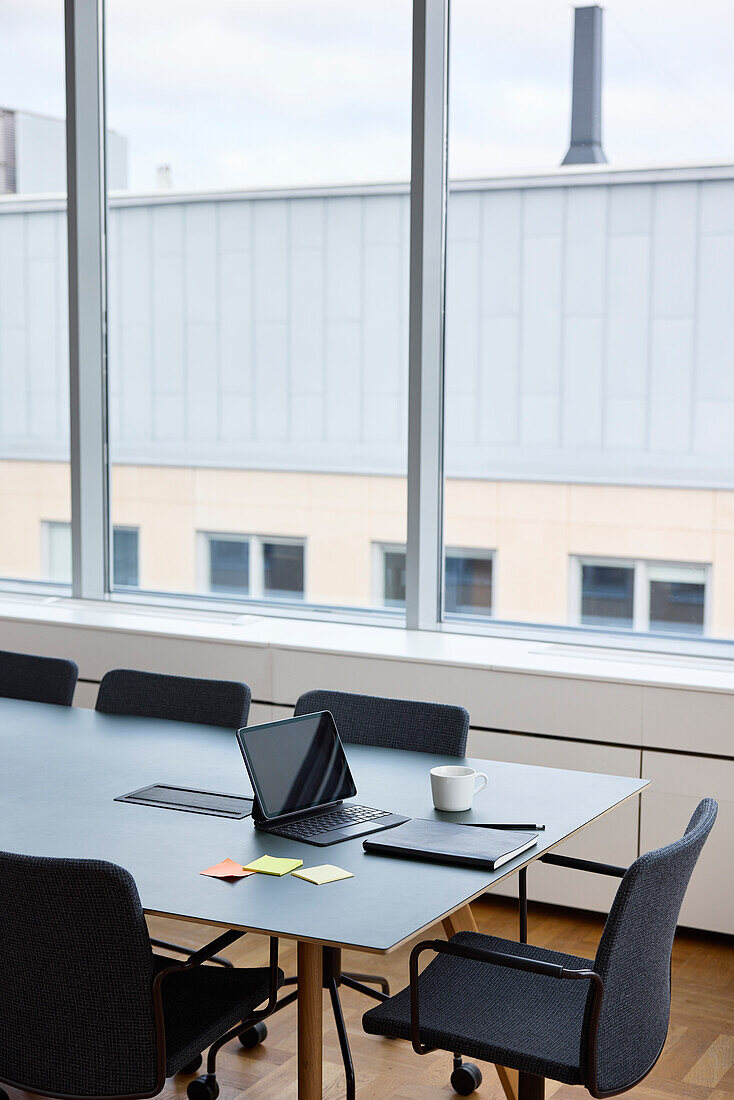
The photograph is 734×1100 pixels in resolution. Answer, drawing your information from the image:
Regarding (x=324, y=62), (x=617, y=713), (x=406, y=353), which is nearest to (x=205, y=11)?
(x=324, y=62)

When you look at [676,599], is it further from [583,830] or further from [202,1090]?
[202,1090]

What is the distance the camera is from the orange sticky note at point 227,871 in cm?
214

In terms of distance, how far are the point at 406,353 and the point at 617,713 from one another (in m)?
1.78

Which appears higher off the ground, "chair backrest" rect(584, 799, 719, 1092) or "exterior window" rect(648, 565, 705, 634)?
"exterior window" rect(648, 565, 705, 634)

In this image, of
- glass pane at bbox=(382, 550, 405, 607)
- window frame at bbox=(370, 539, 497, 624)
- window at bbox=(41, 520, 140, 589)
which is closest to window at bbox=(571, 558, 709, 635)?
window frame at bbox=(370, 539, 497, 624)

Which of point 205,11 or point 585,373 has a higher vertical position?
point 205,11

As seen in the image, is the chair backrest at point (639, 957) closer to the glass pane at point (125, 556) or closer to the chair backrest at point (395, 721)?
the chair backrest at point (395, 721)

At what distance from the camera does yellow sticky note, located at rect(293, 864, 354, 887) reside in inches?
84.0

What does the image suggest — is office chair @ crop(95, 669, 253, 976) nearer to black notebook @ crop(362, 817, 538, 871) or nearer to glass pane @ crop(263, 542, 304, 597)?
black notebook @ crop(362, 817, 538, 871)

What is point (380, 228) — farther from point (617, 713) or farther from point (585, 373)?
point (617, 713)

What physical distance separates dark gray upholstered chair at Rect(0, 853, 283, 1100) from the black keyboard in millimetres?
351

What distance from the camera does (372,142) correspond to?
4.85 meters

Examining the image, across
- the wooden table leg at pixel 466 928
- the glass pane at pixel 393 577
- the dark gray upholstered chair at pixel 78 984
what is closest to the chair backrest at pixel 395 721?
the wooden table leg at pixel 466 928

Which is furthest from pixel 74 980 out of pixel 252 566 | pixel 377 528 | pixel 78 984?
pixel 252 566
